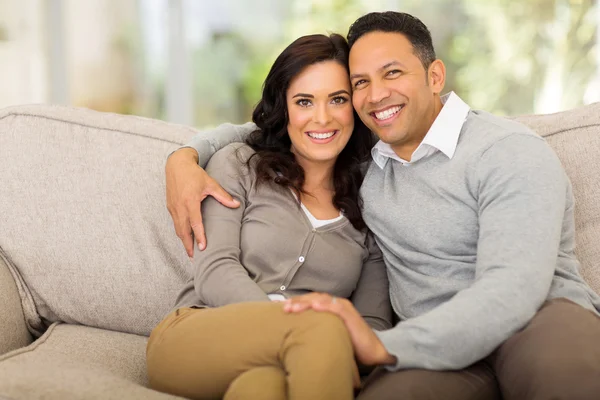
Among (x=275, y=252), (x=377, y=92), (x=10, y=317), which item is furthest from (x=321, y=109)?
(x=10, y=317)

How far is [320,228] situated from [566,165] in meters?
0.68

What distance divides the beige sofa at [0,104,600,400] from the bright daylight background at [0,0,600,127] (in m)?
3.75

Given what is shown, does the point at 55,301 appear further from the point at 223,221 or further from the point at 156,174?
the point at 223,221

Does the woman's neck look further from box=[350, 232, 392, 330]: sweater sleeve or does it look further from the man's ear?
the man's ear

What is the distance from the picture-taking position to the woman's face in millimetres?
1944

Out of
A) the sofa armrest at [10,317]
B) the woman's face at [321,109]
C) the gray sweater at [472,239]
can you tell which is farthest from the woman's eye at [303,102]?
the sofa armrest at [10,317]

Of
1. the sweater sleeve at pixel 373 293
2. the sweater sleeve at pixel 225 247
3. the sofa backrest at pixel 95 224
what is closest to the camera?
the sweater sleeve at pixel 225 247


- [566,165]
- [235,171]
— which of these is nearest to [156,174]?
[235,171]

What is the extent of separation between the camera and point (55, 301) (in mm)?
2057

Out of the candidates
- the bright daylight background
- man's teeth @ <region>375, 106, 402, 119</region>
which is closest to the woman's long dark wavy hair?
man's teeth @ <region>375, 106, 402, 119</region>

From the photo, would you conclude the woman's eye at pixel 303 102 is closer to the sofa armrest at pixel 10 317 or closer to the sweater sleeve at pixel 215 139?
the sweater sleeve at pixel 215 139

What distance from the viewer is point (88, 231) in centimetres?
204

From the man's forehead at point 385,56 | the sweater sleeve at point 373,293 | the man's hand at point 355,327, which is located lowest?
the sweater sleeve at point 373,293

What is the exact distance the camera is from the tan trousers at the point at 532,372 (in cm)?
131
